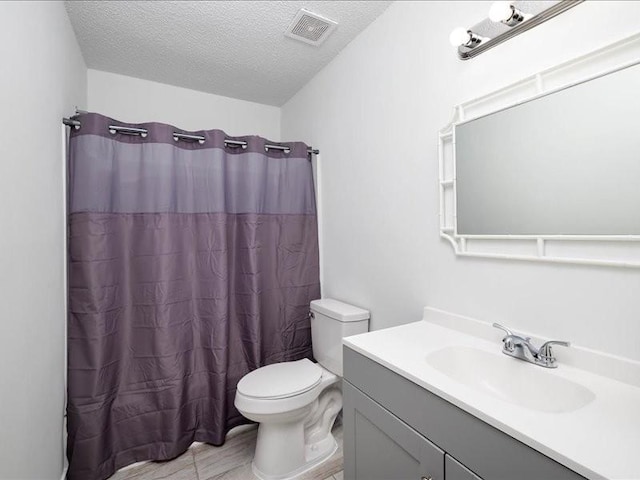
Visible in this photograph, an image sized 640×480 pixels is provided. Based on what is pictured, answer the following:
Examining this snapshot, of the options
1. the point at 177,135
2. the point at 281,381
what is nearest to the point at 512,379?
the point at 281,381

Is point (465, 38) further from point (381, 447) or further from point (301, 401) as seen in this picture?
point (301, 401)

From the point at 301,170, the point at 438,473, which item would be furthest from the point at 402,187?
the point at 438,473

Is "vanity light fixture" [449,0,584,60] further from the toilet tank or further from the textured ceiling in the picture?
the toilet tank

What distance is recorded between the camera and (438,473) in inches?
32.7

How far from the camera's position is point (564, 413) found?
2.35 feet

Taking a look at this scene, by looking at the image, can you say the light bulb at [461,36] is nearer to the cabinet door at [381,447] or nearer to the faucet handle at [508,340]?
the faucet handle at [508,340]

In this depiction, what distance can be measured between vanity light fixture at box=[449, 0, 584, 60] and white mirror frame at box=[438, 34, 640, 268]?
164 mm

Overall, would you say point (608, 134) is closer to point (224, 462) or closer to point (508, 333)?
point (508, 333)

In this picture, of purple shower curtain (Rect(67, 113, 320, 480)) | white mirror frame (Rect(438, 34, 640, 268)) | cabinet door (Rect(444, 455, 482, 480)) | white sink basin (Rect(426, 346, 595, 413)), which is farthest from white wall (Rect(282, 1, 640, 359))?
cabinet door (Rect(444, 455, 482, 480))

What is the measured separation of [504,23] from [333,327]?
1560 millimetres

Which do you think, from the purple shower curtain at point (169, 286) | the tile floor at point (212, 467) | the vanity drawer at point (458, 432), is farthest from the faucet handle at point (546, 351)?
the purple shower curtain at point (169, 286)

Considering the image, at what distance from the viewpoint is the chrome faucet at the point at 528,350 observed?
97 cm

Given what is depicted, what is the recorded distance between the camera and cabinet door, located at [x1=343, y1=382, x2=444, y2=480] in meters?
0.87

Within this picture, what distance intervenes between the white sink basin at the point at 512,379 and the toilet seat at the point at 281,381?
2.56 ft
